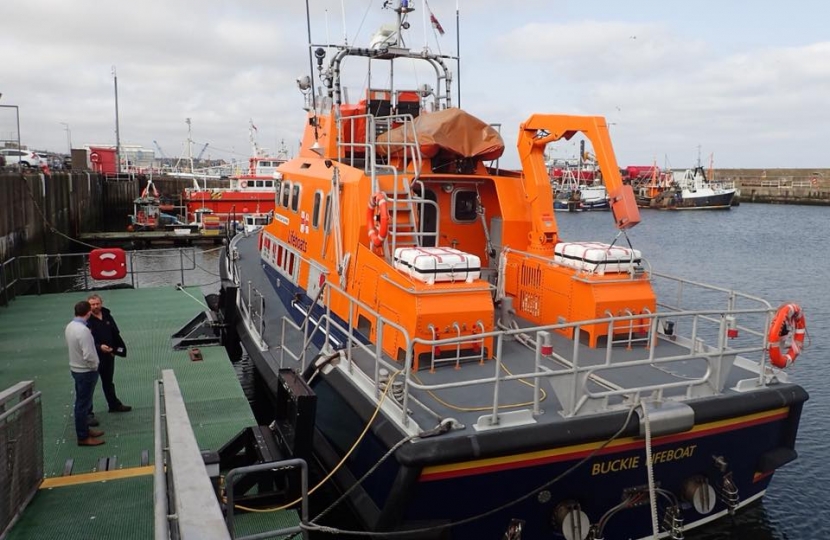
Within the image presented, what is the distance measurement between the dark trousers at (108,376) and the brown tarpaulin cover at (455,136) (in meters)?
3.86

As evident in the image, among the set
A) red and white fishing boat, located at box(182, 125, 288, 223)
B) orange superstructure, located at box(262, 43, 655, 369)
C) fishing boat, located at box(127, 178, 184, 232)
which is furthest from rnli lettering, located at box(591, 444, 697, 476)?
fishing boat, located at box(127, 178, 184, 232)

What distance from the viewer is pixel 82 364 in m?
5.75

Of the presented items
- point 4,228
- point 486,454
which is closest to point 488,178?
point 486,454

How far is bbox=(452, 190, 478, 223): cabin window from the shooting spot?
332 inches

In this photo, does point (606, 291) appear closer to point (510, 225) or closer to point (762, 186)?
point (510, 225)

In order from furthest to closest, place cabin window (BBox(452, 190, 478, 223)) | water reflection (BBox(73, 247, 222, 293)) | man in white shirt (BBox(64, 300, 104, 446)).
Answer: water reflection (BBox(73, 247, 222, 293))
cabin window (BBox(452, 190, 478, 223))
man in white shirt (BBox(64, 300, 104, 446))

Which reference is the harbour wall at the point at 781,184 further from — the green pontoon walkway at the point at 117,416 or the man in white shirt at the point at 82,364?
the man in white shirt at the point at 82,364

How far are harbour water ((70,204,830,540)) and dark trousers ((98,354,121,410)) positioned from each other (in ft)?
15.0

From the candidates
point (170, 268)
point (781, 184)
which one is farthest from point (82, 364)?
point (781, 184)

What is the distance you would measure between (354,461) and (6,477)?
98.9 inches

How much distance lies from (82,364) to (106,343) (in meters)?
0.59

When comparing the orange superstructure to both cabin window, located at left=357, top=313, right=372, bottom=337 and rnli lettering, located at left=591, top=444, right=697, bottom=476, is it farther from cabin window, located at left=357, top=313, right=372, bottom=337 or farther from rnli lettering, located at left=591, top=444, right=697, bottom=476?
rnli lettering, located at left=591, top=444, right=697, bottom=476

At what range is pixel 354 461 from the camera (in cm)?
543

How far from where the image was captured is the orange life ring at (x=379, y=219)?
20.9 feet
